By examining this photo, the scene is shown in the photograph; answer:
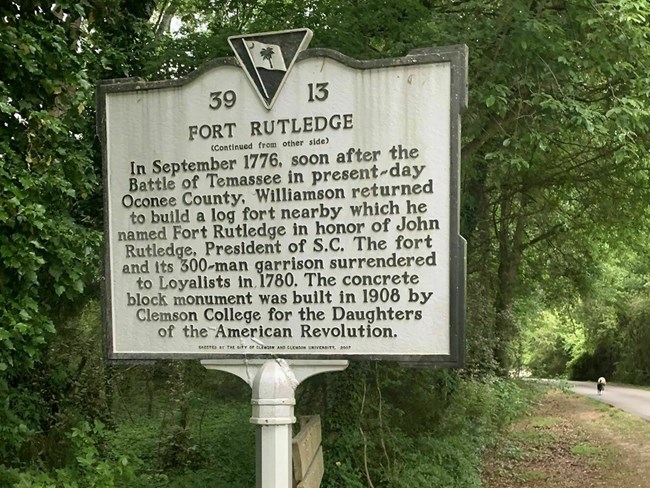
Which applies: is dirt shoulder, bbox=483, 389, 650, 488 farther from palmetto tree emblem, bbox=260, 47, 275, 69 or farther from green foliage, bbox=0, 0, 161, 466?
palmetto tree emblem, bbox=260, 47, 275, 69

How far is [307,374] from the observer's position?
3188 mm

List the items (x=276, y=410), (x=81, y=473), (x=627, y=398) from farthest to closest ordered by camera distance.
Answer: (x=627, y=398), (x=81, y=473), (x=276, y=410)

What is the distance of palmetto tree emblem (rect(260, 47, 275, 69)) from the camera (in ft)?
10.6

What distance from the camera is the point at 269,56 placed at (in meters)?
3.25

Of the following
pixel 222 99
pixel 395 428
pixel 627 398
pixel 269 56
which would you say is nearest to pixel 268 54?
pixel 269 56

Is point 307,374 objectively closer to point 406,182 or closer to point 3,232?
point 406,182

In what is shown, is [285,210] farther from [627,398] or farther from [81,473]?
[627,398]

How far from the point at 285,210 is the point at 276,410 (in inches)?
39.0

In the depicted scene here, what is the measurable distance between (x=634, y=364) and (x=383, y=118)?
1301 inches

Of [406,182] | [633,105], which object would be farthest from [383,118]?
[633,105]

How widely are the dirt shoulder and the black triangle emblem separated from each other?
8322mm

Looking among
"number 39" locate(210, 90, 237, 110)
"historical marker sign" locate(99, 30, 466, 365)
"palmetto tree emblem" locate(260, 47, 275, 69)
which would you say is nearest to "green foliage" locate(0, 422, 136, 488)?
"historical marker sign" locate(99, 30, 466, 365)

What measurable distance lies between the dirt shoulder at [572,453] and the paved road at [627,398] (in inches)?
53.5

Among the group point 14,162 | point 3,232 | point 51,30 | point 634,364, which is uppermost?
point 51,30
